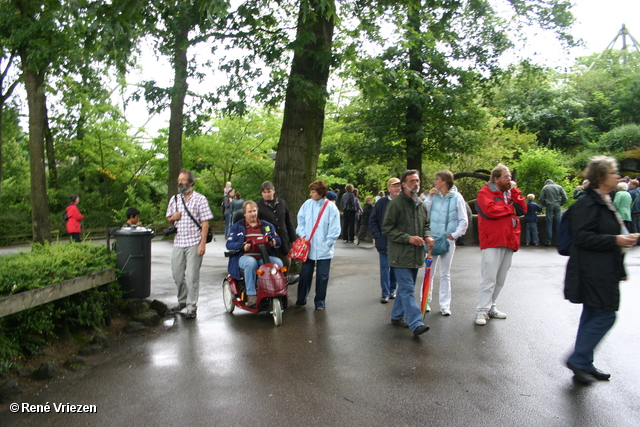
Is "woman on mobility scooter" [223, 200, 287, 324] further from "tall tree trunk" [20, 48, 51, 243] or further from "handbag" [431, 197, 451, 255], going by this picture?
"tall tree trunk" [20, 48, 51, 243]

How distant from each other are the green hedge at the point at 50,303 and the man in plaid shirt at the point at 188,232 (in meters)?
0.89

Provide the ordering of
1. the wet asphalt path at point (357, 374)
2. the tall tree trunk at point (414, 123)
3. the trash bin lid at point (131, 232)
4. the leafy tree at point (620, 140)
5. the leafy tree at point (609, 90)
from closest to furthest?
the wet asphalt path at point (357, 374) → the trash bin lid at point (131, 232) → the tall tree trunk at point (414, 123) → the leafy tree at point (620, 140) → the leafy tree at point (609, 90)

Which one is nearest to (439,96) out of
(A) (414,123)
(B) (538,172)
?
(A) (414,123)

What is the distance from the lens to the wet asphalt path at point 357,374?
410cm

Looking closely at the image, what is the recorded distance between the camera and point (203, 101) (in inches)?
489

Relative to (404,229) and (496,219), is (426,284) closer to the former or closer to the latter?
(404,229)

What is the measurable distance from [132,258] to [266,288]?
6.39ft

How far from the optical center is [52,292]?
5566mm

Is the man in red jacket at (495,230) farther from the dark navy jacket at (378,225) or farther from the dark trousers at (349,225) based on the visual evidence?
the dark trousers at (349,225)

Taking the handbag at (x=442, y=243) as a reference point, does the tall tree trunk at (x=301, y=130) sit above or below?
above

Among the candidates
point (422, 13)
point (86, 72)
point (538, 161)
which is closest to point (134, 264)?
point (422, 13)

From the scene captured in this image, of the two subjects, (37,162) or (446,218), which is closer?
(446,218)

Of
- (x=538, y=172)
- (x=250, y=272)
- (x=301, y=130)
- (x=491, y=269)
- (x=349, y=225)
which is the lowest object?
(x=349, y=225)

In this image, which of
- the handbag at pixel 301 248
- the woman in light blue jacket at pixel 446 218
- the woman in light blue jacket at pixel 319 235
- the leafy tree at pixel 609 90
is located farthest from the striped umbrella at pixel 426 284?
the leafy tree at pixel 609 90
